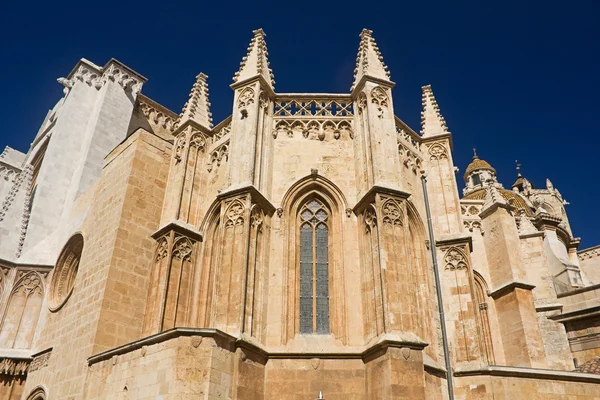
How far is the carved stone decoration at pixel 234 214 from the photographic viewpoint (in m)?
11.7

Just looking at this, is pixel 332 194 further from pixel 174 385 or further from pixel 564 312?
pixel 564 312

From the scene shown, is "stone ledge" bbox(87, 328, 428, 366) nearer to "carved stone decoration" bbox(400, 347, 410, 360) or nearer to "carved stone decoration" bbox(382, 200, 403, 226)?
"carved stone decoration" bbox(400, 347, 410, 360)

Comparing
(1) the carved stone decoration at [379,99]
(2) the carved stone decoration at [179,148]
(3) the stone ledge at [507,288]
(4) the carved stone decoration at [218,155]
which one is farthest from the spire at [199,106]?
(3) the stone ledge at [507,288]

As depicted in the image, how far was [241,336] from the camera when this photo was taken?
1008 centimetres

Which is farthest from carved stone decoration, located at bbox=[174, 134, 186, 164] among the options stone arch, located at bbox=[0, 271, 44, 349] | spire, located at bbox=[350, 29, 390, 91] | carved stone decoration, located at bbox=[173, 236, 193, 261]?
stone arch, located at bbox=[0, 271, 44, 349]

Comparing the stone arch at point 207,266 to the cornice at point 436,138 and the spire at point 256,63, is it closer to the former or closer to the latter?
the spire at point 256,63

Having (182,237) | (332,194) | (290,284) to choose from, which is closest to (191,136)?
(182,237)

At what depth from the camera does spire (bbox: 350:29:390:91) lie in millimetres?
14234

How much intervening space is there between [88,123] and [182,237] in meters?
11.1

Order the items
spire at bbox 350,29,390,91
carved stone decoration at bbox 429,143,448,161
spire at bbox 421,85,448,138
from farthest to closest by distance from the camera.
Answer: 1. spire at bbox 421,85,448,138
2. carved stone decoration at bbox 429,143,448,161
3. spire at bbox 350,29,390,91

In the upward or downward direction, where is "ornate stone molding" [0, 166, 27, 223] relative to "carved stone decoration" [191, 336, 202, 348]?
upward

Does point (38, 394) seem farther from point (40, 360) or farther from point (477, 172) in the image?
point (477, 172)

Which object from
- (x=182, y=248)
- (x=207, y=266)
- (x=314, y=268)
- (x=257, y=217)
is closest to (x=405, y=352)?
(x=314, y=268)

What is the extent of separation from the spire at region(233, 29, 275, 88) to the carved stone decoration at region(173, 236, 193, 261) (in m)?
4.96
